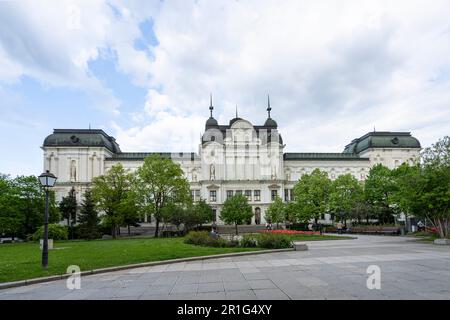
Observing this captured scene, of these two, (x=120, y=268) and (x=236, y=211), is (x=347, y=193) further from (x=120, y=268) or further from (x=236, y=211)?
(x=120, y=268)

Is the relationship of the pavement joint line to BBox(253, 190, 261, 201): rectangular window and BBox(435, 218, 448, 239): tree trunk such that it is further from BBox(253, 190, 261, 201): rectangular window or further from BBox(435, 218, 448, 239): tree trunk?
BBox(253, 190, 261, 201): rectangular window

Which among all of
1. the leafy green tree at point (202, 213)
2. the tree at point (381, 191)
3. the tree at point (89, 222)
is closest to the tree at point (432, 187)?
the tree at point (381, 191)

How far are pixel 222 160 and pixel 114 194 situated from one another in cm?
3103

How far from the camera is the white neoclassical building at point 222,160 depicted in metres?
73.5

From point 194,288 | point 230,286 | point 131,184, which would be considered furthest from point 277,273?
point 131,184

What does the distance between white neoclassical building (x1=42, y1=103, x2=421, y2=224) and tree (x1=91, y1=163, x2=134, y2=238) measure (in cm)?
2637

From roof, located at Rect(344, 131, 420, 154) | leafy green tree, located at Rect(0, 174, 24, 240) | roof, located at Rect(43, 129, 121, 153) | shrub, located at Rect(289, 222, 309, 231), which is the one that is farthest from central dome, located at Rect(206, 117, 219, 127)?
leafy green tree, located at Rect(0, 174, 24, 240)

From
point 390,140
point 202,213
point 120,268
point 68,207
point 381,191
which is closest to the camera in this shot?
point 120,268

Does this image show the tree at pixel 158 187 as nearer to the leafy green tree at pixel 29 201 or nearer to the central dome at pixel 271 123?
the leafy green tree at pixel 29 201

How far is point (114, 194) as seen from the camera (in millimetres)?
47438

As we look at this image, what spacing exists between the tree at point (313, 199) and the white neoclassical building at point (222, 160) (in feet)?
93.9

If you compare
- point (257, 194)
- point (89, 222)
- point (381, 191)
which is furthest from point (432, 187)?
point (257, 194)

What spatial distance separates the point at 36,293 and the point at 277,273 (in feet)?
24.4
